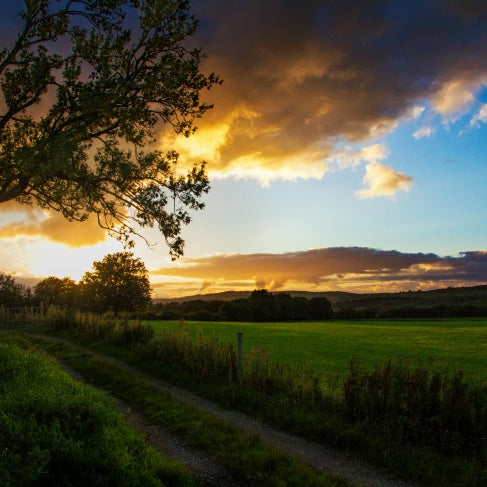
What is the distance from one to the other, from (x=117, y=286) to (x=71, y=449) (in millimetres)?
72807

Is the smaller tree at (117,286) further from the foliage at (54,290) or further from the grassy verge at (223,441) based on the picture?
the grassy verge at (223,441)

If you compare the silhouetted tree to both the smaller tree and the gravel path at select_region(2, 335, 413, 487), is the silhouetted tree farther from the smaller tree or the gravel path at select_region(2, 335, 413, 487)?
the gravel path at select_region(2, 335, 413, 487)

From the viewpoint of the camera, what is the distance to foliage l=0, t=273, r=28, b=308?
3583 inches

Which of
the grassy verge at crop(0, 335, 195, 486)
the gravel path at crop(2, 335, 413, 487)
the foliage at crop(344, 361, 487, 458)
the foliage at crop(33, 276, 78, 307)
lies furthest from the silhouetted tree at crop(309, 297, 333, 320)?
the grassy verge at crop(0, 335, 195, 486)

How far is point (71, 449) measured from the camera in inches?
254

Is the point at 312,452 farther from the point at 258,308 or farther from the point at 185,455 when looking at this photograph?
the point at 258,308

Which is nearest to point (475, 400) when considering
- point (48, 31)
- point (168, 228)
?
point (168, 228)

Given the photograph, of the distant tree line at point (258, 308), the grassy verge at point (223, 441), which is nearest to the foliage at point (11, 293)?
the distant tree line at point (258, 308)

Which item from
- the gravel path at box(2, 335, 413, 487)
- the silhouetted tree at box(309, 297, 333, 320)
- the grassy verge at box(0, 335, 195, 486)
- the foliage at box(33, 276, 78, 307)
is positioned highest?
the foliage at box(33, 276, 78, 307)

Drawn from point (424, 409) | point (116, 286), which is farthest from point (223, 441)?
point (116, 286)

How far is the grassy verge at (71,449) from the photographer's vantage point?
5.90 meters

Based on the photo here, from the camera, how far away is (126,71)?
59.9 ft

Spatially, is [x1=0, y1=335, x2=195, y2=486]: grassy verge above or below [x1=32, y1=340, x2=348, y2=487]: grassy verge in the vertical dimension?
above

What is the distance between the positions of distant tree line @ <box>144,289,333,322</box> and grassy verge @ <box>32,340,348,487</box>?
83991 millimetres
